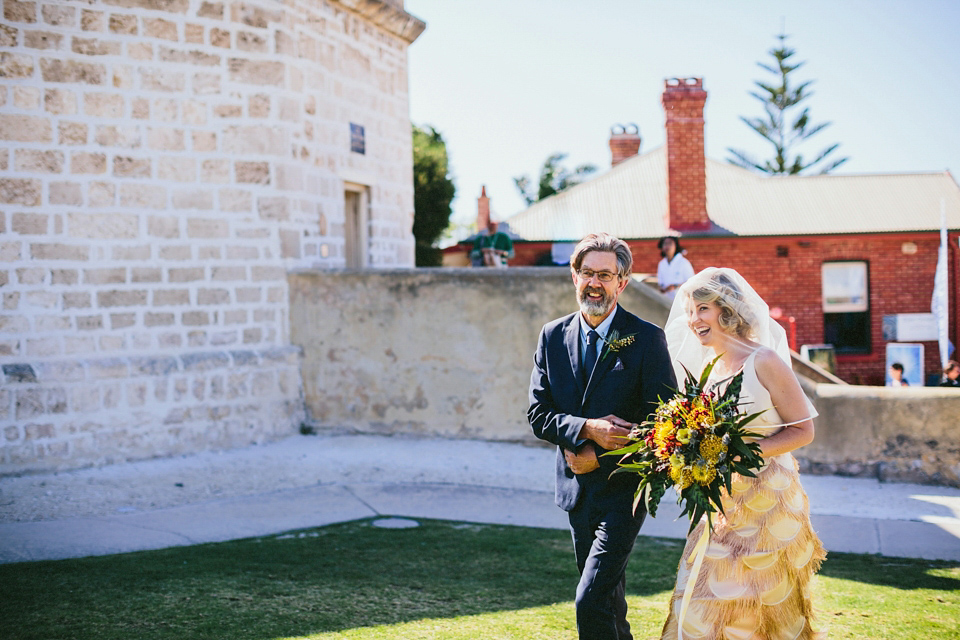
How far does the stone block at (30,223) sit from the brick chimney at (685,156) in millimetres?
15837

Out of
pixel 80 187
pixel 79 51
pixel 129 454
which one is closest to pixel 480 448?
pixel 129 454

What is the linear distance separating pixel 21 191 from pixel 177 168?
1628mm

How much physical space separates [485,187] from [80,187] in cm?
1737

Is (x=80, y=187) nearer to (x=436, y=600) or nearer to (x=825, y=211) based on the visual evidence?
(x=436, y=600)

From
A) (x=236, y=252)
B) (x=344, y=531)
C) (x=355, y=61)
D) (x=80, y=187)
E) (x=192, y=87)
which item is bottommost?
(x=344, y=531)

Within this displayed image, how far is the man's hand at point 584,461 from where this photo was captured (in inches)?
143

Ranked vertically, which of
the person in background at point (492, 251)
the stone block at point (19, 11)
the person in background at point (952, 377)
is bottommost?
the person in background at point (952, 377)

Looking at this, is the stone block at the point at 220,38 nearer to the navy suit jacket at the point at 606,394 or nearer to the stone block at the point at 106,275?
the stone block at the point at 106,275

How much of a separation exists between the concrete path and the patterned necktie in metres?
3.58

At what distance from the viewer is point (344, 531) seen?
6.65 m

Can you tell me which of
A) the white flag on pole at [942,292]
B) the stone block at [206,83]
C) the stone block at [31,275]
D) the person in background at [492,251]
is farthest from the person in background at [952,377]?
the stone block at [31,275]

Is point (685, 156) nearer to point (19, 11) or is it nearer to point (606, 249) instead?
point (19, 11)

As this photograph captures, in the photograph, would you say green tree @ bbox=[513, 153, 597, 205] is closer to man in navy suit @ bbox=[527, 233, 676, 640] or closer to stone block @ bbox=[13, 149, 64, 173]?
stone block @ bbox=[13, 149, 64, 173]

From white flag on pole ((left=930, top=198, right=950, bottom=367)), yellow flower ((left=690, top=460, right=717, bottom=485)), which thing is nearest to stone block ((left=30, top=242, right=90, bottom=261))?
yellow flower ((left=690, top=460, right=717, bottom=485))
